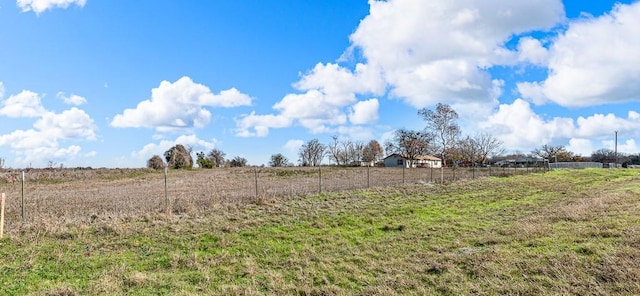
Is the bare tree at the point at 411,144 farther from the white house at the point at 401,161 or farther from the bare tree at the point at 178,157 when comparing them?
the bare tree at the point at 178,157

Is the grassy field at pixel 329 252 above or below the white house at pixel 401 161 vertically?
below

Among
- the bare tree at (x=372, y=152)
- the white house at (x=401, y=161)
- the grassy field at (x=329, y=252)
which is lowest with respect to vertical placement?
the grassy field at (x=329, y=252)

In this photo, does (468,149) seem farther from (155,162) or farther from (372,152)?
(155,162)

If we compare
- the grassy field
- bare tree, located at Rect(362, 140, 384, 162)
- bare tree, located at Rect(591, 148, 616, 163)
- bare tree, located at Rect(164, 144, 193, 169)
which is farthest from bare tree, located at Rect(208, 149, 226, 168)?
bare tree, located at Rect(591, 148, 616, 163)

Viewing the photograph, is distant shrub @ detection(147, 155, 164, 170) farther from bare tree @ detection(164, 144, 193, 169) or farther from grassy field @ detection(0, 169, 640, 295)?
grassy field @ detection(0, 169, 640, 295)

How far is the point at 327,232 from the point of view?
10.1m

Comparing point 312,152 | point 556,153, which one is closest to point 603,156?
point 556,153

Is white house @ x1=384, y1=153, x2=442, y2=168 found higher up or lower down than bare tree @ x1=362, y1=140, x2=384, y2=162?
lower down

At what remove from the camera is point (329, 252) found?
8.21 meters

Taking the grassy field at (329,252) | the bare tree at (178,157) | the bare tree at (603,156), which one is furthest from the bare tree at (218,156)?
the bare tree at (603,156)

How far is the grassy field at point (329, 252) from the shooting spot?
19.7 ft

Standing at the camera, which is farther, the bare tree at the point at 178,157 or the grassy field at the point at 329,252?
the bare tree at the point at 178,157

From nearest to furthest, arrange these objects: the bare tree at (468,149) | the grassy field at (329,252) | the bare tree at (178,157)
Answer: the grassy field at (329,252), the bare tree at (178,157), the bare tree at (468,149)

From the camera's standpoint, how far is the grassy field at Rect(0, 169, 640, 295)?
6020mm
